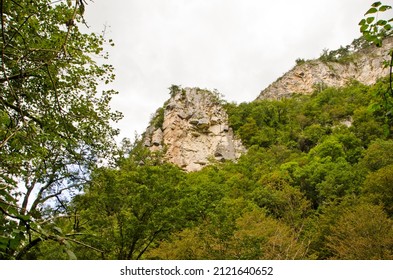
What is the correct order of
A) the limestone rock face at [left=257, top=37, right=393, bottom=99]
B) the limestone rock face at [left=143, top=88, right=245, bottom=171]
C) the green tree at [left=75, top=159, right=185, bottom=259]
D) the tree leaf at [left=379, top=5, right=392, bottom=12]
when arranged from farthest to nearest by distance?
the limestone rock face at [left=257, top=37, right=393, bottom=99], the limestone rock face at [left=143, top=88, right=245, bottom=171], the green tree at [left=75, top=159, right=185, bottom=259], the tree leaf at [left=379, top=5, right=392, bottom=12]

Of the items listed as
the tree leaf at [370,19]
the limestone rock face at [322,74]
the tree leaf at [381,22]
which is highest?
the limestone rock face at [322,74]

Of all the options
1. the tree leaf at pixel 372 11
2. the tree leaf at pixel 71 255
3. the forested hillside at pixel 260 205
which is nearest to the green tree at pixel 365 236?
the forested hillside at pixel 260 205

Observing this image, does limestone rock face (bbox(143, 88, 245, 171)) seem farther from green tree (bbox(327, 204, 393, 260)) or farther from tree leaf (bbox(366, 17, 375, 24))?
tree leaf (bbox(366, 17, 375, 24))

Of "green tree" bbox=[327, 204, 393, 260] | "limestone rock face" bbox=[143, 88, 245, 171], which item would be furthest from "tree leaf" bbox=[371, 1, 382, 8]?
"limestone rock face" bbox=[143, 88, 245, 171]

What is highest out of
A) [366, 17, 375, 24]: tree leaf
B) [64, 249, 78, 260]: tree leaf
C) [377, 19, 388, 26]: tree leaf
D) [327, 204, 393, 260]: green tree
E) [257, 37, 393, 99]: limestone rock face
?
[257, 37, 393, 99]: limestone rock face

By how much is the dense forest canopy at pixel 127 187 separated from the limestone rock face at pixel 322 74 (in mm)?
38396

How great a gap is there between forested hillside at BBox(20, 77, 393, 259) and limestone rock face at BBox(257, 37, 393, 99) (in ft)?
89.4

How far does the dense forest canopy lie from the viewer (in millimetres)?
2725

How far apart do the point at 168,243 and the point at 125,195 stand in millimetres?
3636

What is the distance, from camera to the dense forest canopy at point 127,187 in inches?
107

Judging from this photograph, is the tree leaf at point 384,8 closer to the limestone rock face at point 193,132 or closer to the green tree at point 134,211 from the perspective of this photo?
the green tree at point 134,211

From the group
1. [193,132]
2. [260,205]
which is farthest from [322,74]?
[260,205]

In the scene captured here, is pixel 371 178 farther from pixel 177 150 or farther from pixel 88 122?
pixel 177 150
